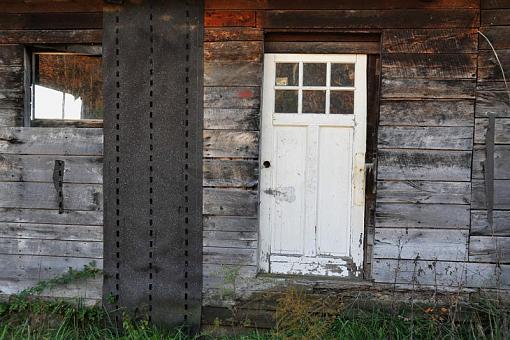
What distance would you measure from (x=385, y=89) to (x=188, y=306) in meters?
2.49

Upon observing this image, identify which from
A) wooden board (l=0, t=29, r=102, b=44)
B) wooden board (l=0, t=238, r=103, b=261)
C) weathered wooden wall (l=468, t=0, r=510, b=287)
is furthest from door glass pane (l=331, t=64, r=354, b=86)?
wooden board (l=0, t=238, r=103, b=261)

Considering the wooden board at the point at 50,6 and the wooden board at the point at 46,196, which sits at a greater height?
the wooden board at the point at 50,6

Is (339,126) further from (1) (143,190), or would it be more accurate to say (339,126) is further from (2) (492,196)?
(1) (143,190)

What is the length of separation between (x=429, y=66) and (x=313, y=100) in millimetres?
981

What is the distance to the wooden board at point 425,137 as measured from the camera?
388 cm

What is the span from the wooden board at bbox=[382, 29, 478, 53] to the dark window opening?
101 inches

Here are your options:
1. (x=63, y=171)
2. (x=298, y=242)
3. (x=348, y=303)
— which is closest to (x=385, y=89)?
(x=298, y=242)

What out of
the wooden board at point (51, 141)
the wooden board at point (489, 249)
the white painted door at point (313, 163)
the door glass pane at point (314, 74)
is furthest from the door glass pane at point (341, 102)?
the wooden board at point (51, 141)

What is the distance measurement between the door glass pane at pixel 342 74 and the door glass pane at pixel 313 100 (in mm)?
148

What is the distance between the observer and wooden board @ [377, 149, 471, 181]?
3.89 metres

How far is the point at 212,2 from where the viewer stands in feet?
13.3

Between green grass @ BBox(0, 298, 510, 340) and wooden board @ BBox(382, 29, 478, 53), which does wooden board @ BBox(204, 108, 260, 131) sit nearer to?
wooden board @ BBox(382, 29, 478, 53)

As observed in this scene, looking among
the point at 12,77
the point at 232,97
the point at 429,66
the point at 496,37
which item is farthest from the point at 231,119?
the point at 496,37

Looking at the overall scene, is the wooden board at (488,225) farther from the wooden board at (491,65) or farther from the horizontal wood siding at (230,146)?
the horizontal wood siding at (230,146)
